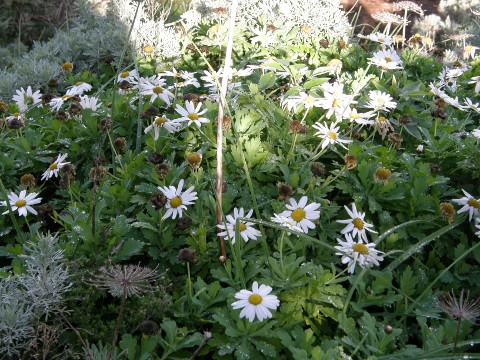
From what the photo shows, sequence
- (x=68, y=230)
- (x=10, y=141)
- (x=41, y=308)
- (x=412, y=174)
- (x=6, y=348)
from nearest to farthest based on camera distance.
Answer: (x=6, y=348), (x=41, y=308), (x=68, y=230), (x=412, y=174), (x=10, y=141)

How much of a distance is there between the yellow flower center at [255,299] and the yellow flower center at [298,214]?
1.29 feet

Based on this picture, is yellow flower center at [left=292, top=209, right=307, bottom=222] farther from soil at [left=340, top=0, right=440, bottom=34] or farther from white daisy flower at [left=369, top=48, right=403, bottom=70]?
soil at [left=340, top=0, right=440, bottom=34]

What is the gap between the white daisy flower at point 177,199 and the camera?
1.87 m

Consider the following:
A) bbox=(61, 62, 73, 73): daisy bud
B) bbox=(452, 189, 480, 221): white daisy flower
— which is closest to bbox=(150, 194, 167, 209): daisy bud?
bbox=(452, 189, 480, 221): white daisy flower

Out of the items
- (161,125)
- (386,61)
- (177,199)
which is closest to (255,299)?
(177,199)

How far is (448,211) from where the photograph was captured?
1926mm

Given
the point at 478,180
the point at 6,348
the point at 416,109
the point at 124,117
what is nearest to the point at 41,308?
the point at 6,348

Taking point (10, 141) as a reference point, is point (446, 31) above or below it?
below

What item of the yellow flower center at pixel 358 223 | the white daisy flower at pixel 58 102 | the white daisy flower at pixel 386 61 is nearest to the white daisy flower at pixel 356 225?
the yellow flower center at pixel 358 223

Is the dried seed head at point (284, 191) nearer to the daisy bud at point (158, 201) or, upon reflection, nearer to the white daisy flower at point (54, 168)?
the daisy bud at point (158, 201)

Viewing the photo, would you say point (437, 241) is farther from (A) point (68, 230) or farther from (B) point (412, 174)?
(A) point (68, 230)

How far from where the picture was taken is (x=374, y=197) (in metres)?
2.05

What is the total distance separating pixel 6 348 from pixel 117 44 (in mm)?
2581

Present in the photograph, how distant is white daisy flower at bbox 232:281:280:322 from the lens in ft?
4.96
